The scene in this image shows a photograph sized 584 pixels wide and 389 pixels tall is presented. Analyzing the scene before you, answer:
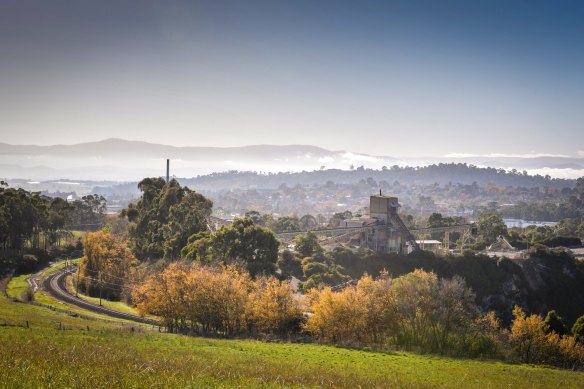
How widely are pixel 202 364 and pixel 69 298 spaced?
102ft

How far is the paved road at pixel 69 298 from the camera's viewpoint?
38469mm

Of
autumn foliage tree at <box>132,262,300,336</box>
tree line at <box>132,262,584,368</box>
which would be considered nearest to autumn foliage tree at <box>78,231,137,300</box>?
tree line at <box>132,262,584,368</box>

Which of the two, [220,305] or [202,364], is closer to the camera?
[202,364]

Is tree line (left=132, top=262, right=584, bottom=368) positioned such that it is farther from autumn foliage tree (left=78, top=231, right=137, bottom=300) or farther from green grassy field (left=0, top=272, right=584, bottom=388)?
autumn foliage tree (left=78, top=231, right=137, bottom=300)

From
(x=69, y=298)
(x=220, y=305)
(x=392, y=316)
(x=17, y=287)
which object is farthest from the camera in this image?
(x=17, y=287)

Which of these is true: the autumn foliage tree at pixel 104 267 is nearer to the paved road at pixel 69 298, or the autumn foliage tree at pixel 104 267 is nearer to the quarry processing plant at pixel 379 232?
the paved road at pixel 69 298

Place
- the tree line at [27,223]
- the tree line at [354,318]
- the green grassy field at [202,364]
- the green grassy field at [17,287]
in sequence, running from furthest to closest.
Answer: the tree line at [27,223] < the green grassy field at [17,287] < the tree line at [354,318] < the green grassy field at [202,364]

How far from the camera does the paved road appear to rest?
3847 cm

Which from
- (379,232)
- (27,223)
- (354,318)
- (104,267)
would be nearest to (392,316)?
(354,318)

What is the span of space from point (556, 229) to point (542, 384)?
Result: 10346 centimetres

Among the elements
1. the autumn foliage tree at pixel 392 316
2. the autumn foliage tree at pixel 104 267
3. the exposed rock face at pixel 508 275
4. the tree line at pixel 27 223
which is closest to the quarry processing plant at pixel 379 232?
the exposed rock face at pixel 508 275

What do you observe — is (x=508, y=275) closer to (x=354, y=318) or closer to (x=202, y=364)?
(x=354, y=318)

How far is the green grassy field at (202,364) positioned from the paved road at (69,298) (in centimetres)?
570

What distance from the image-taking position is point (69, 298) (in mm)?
43469
